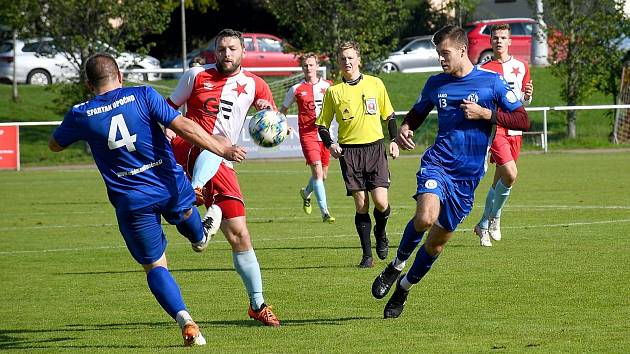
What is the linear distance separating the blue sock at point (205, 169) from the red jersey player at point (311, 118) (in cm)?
774

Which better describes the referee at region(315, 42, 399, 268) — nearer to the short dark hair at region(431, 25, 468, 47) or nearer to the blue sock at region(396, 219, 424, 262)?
the blue sock at region(396, 219, 424, 262)

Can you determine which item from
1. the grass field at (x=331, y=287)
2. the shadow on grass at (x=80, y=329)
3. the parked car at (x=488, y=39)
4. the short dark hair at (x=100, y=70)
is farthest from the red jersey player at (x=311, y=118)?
the parked car at (x=488, y=39)

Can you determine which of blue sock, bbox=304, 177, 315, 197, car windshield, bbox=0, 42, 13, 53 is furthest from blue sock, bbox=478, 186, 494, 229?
car windshield, bbox=0, 42, 13, 53

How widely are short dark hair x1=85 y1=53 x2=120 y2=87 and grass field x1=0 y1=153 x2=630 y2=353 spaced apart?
5.76 ft

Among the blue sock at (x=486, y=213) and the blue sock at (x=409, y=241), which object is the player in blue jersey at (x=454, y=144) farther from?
the blue sock at (x=486, y=213)

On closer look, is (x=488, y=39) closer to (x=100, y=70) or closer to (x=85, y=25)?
(x=85, y=25)

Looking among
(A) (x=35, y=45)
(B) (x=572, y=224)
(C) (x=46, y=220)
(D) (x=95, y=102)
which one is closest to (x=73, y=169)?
(A) (x=35, y=45)

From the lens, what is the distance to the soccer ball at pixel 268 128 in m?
8.87

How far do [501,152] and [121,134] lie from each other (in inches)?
263

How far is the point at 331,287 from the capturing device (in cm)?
1030

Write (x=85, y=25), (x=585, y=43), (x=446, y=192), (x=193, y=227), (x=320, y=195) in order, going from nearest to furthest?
(x=193, y=227) → (x=446, y=192) → (x=320, y=195) → (x=585, y=43) → (x=85, y=25)

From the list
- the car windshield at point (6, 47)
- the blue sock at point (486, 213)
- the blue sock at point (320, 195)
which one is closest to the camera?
the blue sock at point (486, 213)

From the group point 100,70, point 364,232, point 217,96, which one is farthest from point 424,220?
point 364,232

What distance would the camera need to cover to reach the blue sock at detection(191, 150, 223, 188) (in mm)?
8836
